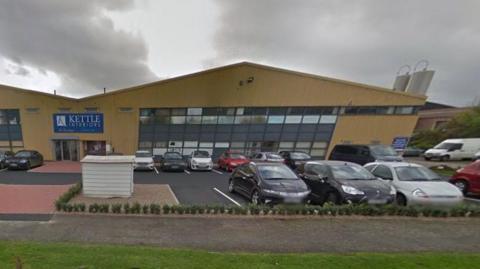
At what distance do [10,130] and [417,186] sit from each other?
35.1 meters

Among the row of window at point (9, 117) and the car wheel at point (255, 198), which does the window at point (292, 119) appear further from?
the row of window at point (9, 117)

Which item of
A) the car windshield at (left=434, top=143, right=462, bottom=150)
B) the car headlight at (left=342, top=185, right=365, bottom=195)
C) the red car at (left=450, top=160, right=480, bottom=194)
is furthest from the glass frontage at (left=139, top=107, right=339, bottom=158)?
the car headlight at (left=342, top=185, right=365, bottom=195)

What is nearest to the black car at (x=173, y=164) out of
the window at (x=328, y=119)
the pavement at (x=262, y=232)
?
the pavement at (x=262, y=232)

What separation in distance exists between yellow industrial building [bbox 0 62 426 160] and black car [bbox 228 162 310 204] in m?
17.7

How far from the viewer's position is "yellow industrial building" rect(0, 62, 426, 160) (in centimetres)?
2695

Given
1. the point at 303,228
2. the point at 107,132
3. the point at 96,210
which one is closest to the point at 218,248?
the point at 303,228

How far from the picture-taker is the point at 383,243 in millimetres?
5582

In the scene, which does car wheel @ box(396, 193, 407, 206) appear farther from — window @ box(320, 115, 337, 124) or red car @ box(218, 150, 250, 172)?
window @ box(320, 115, 337, 124)

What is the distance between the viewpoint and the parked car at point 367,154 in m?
16.0

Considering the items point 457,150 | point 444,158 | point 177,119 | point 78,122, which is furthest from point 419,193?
point 78,122

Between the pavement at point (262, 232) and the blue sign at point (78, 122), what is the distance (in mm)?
21957

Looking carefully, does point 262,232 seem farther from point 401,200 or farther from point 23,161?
point 23,161

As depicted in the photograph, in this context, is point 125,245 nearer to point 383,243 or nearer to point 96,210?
point 96,210

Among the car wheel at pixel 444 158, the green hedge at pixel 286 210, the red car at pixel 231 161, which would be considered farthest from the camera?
the car wheel at pixel 444 158
